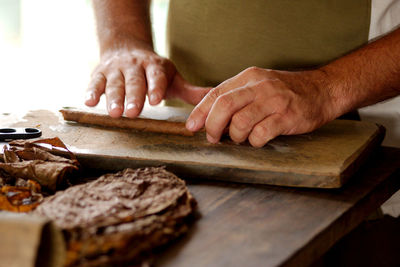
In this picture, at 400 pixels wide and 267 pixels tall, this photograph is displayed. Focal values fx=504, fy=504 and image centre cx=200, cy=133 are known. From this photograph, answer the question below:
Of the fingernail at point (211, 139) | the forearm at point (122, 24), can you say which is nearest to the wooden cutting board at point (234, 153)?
the fingernail at point (211, 139)

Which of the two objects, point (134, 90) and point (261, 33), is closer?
point (134, 90)

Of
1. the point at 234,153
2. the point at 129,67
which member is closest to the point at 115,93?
the point at 129,67

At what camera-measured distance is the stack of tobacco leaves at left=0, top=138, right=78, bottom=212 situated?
1130 mm

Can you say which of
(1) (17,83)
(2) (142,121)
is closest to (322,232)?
(2) (142,121)

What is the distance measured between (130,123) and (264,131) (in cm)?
48

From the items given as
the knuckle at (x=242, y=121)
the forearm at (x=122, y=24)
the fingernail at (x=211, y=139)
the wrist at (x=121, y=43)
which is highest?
the forearm at (x=122, y=24)

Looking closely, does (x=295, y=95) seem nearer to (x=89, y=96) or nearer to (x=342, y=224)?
(x=342, y=224)

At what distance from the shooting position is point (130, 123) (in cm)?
171

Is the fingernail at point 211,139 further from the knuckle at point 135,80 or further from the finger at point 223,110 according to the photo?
the knuckle at point 135,80

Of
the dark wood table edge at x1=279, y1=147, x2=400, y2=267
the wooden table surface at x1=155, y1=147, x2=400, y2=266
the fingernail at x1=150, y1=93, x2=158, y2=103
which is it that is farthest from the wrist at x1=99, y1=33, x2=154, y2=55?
the dark wood table edge at x1=279, y1=147, x2=400, y2=267

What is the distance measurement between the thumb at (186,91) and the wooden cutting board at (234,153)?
1.12 ft

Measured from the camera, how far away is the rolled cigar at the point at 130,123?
1.64 meters

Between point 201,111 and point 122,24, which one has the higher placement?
point 122,24

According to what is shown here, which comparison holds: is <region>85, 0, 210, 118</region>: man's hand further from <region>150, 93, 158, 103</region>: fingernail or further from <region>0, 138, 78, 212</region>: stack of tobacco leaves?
<region>0, 138, 78, 212</region>: stack of tobacco leaves
